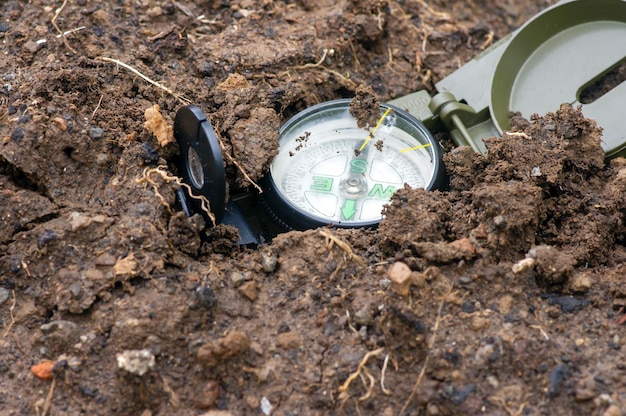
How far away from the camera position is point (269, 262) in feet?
7.75

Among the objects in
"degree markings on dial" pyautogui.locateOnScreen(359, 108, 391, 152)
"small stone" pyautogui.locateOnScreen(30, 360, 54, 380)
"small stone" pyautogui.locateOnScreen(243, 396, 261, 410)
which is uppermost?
"degree markings on dial" pyautogui.locateOnScreen(359, 108, 391, 152)

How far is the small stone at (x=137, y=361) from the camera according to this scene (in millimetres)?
2047

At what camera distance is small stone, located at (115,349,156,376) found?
2.05 m

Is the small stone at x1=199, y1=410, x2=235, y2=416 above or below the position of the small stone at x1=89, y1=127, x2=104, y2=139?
below

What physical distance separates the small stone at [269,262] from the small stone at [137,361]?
0.45 metres

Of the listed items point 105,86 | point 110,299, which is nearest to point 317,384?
point 110,299

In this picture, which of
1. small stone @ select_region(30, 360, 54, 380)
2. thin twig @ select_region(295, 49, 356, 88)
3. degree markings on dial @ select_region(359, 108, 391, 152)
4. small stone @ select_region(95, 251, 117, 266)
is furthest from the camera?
thin twig @ select_region(295, 49, 356, 88)

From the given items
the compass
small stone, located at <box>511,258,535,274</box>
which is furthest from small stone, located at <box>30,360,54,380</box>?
small stone, located at <box>511,258,535,274</box>

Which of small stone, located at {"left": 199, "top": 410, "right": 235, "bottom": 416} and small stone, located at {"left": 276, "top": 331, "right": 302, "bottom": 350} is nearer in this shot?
small stone, located at {"left": 199, "top": 410, "right": 235, "bottom": 416}

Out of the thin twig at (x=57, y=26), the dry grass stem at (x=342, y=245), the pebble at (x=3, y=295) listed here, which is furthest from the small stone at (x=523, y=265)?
the thin twig at (x=57, y=26)

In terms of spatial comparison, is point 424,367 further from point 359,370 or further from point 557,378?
point 557,378

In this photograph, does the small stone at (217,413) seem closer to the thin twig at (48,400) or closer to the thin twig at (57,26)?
the thin twig at (48,400)

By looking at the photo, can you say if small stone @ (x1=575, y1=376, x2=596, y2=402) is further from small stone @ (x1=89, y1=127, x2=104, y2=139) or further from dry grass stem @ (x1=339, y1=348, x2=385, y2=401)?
small stone @ (x1=89, y1=127, x2=104, y2=139)

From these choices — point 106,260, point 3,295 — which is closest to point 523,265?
point 106,260
